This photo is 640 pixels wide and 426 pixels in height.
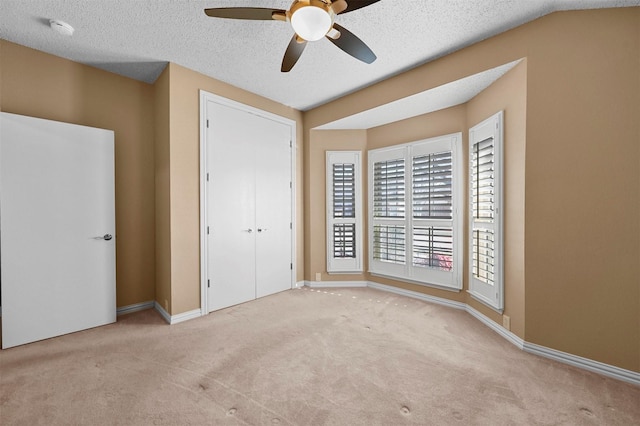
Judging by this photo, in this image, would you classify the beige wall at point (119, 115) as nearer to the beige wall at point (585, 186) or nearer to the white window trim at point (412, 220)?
the white window trim at point (412, 220)

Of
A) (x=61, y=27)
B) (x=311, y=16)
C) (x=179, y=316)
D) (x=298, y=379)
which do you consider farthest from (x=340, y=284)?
(x=61, y=27)

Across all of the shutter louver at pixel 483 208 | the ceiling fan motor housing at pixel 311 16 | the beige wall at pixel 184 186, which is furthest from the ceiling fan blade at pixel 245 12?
the shutter louver at pixel 483 208

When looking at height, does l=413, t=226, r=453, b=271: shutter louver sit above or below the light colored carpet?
above

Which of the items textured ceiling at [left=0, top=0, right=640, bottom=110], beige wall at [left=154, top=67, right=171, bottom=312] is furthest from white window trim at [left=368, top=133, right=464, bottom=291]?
beige wall at [left=154, top=67, right=171, bottom=312]

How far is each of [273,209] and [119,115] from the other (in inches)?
82.2

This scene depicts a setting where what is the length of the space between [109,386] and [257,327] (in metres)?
1.22

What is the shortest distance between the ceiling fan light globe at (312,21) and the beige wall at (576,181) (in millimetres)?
1712

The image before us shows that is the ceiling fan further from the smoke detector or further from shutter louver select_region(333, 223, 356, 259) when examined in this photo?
shutter louver select_region(333, 223, 356, 259)

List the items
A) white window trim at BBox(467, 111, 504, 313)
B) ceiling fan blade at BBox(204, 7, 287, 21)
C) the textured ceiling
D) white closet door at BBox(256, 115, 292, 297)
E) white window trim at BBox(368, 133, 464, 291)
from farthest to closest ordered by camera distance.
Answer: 1. white closet door at BBox(256, 115, 292, 297)
2. white window trim at BBox(368, 133, 464, 291)
3. white window trim at BBox(467, 111, 504, 313)
4. the textured ceiling
5. ceiling fan blade at BBox(204, 7, 287, 21)

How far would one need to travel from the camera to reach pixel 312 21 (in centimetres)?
158

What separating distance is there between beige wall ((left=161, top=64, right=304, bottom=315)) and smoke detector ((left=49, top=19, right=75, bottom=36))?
0.78 m

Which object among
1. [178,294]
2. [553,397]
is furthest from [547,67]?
[178,294]

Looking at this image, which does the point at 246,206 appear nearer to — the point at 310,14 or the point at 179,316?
the point at 179,316

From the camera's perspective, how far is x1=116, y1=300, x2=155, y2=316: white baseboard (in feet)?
10.3
